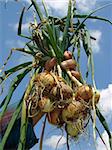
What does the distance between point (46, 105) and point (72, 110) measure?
63mm

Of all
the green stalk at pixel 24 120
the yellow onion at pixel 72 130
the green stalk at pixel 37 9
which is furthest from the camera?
the green stalk at pixel 37 9

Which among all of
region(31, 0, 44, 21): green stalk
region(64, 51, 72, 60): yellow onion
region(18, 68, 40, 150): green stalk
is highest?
region(31, 0, 44, 21): green stalk

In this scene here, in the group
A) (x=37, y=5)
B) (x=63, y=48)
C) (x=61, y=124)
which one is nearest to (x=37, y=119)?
(x=61, y=124)

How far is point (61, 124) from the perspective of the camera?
1.00 meters

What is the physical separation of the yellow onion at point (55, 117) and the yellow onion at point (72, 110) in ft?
0.05

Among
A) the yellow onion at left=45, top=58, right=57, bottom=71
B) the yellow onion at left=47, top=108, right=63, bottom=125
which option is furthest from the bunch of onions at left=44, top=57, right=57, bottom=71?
the yellow onion at left=47, top=108, right=63, bottom=125

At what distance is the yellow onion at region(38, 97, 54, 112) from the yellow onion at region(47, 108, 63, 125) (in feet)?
0.05

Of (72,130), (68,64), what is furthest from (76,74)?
(72,130)

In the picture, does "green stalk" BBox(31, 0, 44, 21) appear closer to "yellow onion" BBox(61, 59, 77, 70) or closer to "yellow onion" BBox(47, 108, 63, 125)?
"yellow onion" BBox(61, 59, 77, 70)

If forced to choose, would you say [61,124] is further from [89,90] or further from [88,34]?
[88,34]

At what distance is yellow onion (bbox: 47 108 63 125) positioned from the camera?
975mm

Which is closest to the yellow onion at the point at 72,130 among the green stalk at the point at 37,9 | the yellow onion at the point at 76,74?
the yellow onion at the point at 76,74

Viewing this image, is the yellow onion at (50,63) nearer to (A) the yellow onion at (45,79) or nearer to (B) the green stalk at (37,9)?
(A) the yellow onion at (45,79)

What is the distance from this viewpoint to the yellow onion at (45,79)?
0.99 meters
